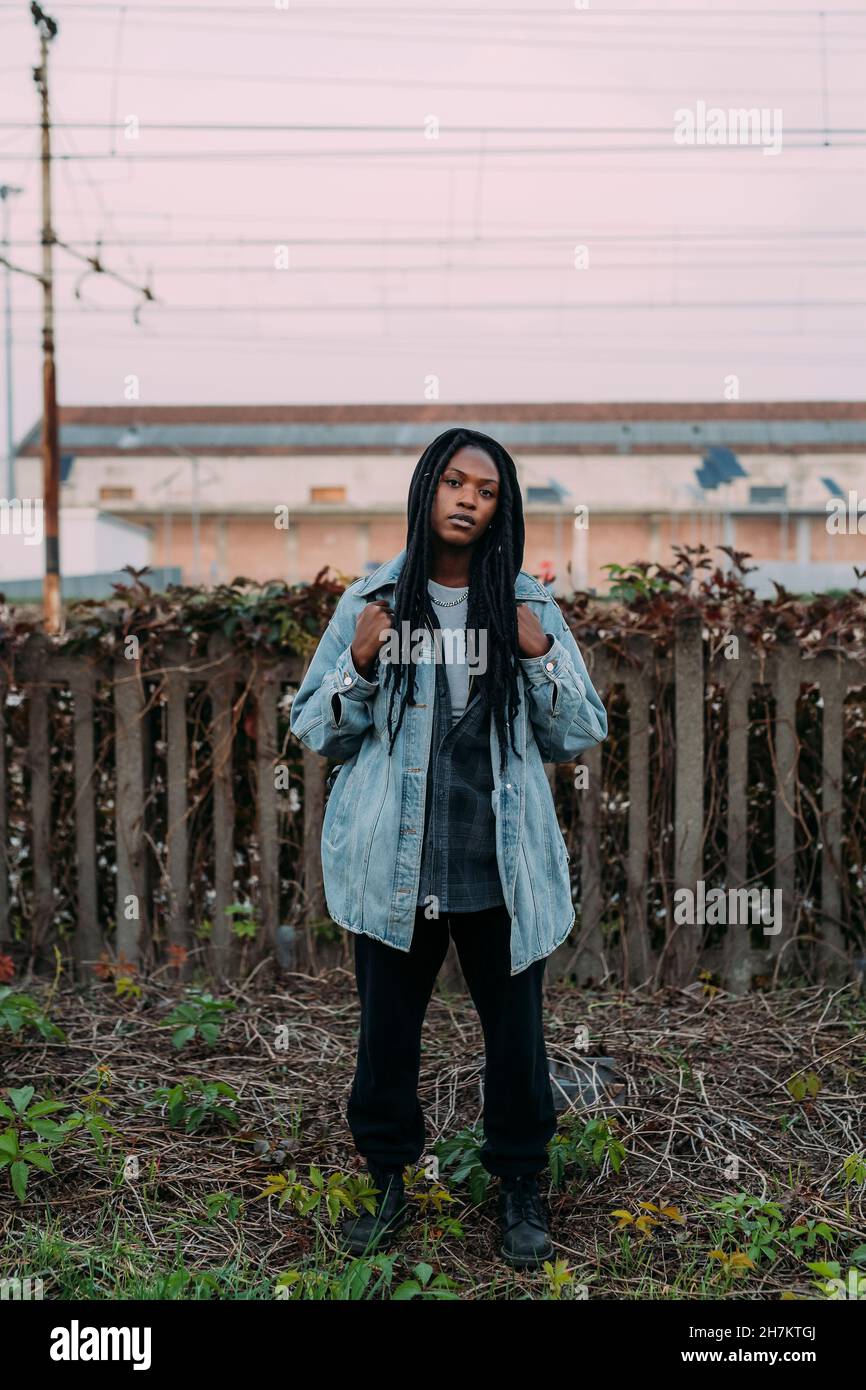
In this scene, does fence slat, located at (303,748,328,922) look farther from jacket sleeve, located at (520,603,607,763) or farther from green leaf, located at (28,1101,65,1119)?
jacket sleeve, located at (520,603,607,763)

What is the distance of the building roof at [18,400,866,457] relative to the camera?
45188mm

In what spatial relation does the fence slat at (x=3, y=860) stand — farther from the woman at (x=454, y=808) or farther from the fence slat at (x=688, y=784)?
the fence slat at (x=688, y=784)

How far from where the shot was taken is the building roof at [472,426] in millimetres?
45188

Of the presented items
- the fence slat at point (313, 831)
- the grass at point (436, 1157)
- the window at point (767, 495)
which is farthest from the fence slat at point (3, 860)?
the window at point (767, 495)

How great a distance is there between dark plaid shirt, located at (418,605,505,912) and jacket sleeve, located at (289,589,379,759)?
17cm

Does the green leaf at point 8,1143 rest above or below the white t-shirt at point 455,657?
below

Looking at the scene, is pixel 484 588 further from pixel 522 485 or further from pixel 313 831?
pixel 522 485

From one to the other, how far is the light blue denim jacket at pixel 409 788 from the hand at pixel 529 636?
22 mm

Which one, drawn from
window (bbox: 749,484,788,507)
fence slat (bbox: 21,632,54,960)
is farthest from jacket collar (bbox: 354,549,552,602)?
window (bbox: 749,484,788,507)

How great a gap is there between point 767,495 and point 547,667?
1646 inches

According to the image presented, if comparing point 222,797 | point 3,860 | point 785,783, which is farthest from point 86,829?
point 785,783

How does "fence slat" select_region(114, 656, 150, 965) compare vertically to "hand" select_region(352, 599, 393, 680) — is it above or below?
below

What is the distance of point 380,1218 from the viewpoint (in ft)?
8.47
